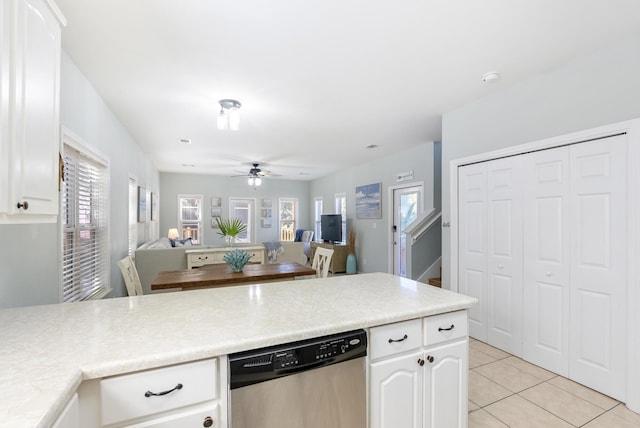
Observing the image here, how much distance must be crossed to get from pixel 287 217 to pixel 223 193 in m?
2.05

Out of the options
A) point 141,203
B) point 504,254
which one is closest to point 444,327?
point 504,254

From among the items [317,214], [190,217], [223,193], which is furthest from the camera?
[317,214]

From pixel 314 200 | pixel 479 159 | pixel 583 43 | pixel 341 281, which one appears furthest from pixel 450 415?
pixel 314 200

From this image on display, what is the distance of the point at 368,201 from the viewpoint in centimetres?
640

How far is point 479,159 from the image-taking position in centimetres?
300

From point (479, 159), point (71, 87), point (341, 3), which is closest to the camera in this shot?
point (341, 3)

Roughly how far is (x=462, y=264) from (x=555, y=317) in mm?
924

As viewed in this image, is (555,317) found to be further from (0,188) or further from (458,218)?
(0,188)

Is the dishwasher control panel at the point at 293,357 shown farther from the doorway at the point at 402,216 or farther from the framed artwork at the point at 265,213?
the framed artwork at the point at 265,213

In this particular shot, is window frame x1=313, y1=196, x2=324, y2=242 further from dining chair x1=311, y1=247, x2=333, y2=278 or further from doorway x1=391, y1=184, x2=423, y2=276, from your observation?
dining chair x1=311, y1=247, x2=333, y2=278

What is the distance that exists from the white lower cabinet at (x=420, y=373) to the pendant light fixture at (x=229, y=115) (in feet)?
7.63

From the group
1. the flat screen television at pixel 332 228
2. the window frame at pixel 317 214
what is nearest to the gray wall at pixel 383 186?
the flat screen television at pixel 332 228

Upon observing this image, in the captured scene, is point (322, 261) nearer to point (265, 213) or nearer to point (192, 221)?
point (265, 213)

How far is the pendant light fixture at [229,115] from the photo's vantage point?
283 centimetres
